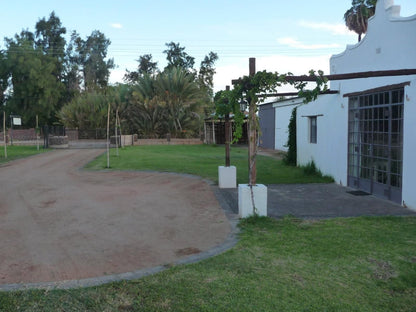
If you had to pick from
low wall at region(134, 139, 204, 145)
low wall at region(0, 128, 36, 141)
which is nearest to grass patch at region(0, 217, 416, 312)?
low wall at region(134, 139, 204, 145)

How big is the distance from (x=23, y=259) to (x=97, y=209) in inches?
130

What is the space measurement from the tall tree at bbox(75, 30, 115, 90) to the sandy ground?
51.6 meters

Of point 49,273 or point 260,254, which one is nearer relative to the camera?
point 49,273

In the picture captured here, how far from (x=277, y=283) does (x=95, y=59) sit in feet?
202

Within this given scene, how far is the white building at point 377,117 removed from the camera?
855 centimetres

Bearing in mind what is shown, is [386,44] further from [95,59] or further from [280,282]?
[95,59]

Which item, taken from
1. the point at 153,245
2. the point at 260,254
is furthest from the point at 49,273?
the point at 260,254

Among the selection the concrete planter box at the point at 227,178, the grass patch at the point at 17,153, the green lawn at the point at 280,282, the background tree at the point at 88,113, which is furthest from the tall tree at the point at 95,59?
the green lawn at the point at 280,282

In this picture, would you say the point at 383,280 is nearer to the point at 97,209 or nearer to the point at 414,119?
the point at 414,119

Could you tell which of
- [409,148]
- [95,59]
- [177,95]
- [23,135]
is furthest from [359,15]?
[95,59]

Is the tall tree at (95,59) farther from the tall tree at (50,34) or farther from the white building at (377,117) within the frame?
the white building at (377,117)

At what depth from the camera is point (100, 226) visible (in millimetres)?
7227

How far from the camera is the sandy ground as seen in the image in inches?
206

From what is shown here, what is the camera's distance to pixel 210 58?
171 ft
